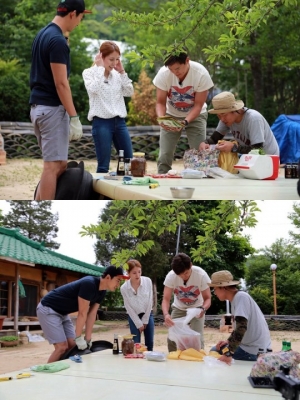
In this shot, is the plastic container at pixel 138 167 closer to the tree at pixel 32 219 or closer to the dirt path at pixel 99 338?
the dirt path at pixel 99 338

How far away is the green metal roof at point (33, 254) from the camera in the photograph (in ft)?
35.0

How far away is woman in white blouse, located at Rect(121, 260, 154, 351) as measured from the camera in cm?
436

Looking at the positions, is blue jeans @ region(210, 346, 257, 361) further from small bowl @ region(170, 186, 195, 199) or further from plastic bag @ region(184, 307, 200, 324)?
small bowl @ region(170, 186, 195, 199)

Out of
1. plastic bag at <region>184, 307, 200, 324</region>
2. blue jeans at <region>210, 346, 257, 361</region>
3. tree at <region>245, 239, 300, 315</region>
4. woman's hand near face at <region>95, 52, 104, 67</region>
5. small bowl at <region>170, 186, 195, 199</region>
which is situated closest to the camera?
small bowl at <region>170, 186, 195, 199</region>

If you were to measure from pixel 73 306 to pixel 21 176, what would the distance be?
757cm

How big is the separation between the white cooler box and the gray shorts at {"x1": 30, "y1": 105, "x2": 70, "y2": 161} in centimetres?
105

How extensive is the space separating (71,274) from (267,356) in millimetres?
11255

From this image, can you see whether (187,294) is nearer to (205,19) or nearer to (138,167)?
(138,167)

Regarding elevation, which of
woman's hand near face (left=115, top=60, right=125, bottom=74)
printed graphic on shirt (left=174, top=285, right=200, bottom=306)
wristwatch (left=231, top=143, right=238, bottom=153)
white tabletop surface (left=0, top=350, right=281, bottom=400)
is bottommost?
white tabletop surface (left=0, top=350, right=281, bottom=400)

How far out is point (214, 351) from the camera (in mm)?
3549

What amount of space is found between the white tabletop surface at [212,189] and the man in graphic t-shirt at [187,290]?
0.58 m

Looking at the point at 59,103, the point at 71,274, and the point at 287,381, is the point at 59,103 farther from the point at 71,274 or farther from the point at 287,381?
the point at 71,274

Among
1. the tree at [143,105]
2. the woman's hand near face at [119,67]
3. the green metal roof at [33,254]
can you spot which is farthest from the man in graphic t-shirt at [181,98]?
the tree at [143,105]

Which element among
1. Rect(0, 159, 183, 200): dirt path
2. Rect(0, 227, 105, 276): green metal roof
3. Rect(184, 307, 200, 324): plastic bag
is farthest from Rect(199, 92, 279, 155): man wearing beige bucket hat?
Rect(0, 227, 105, 276): green metal roof
